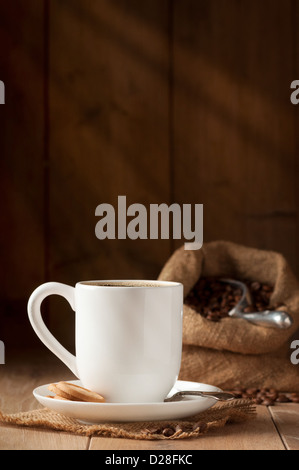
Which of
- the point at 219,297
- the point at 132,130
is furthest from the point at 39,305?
the point at 132,130

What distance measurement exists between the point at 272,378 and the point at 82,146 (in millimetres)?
957

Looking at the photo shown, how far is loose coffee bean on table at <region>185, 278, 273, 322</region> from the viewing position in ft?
4.60

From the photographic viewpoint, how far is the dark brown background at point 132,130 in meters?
2.05

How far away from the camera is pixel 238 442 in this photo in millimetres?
866

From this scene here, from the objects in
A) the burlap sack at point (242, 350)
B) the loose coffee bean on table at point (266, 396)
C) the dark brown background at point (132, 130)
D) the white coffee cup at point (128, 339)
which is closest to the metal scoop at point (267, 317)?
the burlap sack at point (242, 350)

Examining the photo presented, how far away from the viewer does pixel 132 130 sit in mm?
2061

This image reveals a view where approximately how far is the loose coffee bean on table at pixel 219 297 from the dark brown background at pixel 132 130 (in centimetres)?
55

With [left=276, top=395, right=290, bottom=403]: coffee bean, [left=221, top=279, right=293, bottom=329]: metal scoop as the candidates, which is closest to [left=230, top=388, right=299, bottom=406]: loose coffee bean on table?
[left=276, top=395, right=290, bottom=403]: coffee bean

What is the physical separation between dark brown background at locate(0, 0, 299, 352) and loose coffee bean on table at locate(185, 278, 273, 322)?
55cm

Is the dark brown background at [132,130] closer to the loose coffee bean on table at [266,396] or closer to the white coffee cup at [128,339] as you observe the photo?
the loose coffee bean on table at [266,396]

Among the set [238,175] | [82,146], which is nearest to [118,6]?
[82,146]

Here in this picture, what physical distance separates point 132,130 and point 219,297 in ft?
2.45

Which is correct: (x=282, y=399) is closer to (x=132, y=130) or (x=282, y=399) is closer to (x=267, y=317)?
(x=267, y=317)

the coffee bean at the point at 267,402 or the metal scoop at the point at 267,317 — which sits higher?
the metal scoop at the point at 267,317
